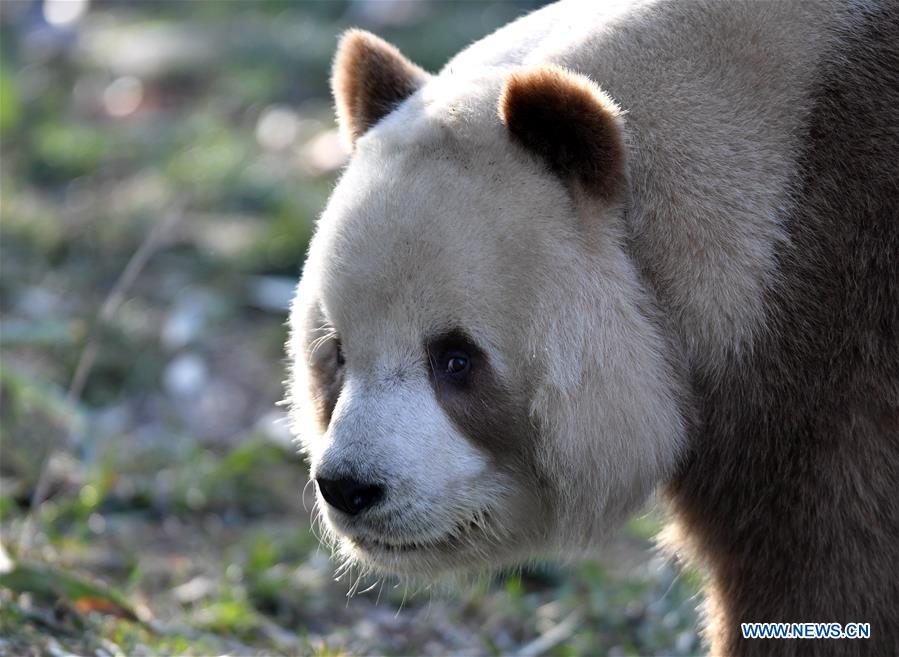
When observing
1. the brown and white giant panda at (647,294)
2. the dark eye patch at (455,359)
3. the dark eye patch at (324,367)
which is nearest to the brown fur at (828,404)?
the brown and white giant panda at (647,294)

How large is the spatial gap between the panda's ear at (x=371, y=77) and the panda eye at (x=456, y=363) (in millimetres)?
899

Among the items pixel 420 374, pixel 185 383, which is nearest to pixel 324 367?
pixel 420 374

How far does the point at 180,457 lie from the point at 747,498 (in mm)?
3171

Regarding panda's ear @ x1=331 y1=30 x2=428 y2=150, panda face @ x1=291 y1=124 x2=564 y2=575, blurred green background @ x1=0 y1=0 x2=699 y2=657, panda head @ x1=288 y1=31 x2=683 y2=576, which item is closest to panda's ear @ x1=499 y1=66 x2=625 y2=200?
panda head @ x1=288 y1=31 x2=683 y2=576

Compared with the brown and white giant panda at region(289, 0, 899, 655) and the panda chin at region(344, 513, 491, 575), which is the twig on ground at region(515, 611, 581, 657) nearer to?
the panda chin at region(344, 513, 491, 575)

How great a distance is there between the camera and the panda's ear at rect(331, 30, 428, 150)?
3.94m

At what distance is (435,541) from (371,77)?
1.41m

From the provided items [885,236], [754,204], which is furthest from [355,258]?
[885,236]

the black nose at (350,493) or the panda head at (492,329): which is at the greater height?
the panda head at (492,329)

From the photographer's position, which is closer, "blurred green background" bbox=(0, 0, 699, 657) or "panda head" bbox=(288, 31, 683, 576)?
"panda head" bbox=(288, 31, 683, 576)

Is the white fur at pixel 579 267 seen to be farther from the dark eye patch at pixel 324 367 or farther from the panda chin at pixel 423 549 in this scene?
the dark eye patch at pixel 324 367

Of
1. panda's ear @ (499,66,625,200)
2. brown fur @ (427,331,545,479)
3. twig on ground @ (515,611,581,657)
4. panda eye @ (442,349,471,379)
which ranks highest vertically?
panda's ear @ (499,66,625,200)

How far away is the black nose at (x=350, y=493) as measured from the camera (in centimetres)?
338

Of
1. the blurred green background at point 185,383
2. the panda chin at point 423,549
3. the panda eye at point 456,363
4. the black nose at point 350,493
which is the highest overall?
the panda eye at point 456,363
